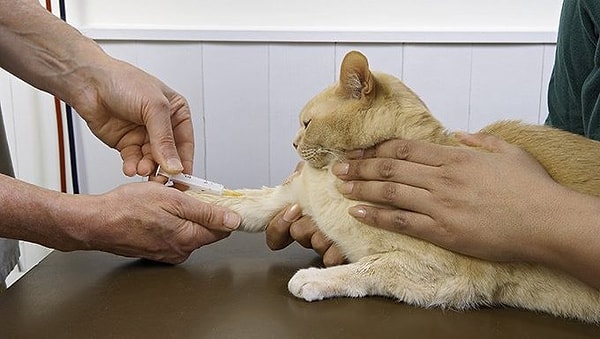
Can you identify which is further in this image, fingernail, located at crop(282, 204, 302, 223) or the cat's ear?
fingernail, located at crop(282, 204, 302, 223)

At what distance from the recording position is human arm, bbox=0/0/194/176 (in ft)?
3.60

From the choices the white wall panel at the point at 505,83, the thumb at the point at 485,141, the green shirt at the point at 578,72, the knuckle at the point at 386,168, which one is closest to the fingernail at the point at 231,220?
the knuckle at the point at 386,168

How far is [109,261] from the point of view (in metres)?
0.96

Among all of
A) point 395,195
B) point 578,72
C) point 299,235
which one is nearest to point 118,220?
point 299,235

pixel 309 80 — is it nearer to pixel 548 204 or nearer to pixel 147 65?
pixel 147 65

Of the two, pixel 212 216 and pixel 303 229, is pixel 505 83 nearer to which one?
pixel 303 229

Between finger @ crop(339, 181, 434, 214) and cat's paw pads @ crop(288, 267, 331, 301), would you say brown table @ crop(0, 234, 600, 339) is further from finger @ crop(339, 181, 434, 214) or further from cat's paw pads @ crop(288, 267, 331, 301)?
finger @ crop(339, 181, 434, 214)

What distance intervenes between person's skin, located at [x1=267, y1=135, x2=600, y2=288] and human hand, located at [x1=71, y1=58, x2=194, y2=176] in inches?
14.0

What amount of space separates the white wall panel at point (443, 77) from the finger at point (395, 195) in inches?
33.5

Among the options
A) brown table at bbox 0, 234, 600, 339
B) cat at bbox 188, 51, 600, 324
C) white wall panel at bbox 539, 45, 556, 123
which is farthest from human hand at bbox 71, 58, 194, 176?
white wall panel at bbox 539, 45, 556, 123

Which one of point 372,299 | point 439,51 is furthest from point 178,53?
point 372,299

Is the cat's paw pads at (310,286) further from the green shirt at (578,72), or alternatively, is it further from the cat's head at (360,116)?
the green shirt at (578,72)

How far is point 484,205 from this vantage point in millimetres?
780

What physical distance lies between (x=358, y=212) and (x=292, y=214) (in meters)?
0.15
